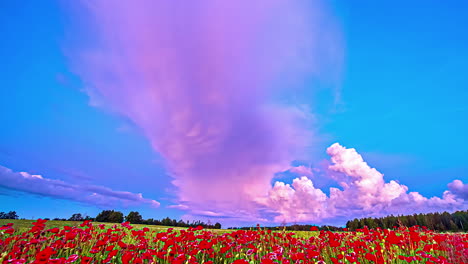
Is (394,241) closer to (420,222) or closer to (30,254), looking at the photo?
Answer: (30,254)

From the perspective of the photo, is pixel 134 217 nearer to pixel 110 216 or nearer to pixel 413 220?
pixel 110 216

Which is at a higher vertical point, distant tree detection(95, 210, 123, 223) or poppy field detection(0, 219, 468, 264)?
distant tree detection(95, 210, 123, 223)

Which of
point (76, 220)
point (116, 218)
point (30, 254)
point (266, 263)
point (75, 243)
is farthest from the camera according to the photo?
point (116, 218)

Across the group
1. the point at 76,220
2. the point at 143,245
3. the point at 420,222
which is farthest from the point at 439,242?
the point at 420,222

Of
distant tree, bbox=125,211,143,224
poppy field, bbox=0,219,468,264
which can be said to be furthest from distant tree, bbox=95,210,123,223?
poppy field, bbox=0,219,468,264

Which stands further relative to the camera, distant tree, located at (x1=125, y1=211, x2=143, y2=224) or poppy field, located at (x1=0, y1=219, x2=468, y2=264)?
distant tree, located at (x1=125, y1=211, x2=143, y2=224)

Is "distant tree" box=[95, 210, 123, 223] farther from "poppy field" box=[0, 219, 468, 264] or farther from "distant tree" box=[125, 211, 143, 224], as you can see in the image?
"poppy field" box=[0, 219, 468, 264]

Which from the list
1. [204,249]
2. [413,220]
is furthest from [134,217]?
[413,220]

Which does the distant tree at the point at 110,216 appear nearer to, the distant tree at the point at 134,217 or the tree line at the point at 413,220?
the distant tree at the point at 134,217

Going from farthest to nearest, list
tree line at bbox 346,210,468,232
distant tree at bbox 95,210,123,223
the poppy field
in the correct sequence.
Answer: tree line at bbox 346,210,468,232 → distant tree at bbox 95,210,123,223 → the poppy field

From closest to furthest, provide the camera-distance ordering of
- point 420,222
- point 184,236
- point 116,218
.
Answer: point 184,236 → point 116,218 → point 420,222

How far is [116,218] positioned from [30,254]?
67.4ft

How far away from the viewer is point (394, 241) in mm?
7980

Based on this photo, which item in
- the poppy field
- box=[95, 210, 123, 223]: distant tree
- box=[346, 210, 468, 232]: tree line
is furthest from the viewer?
box=[346, 210, 468, 232]: tree line
